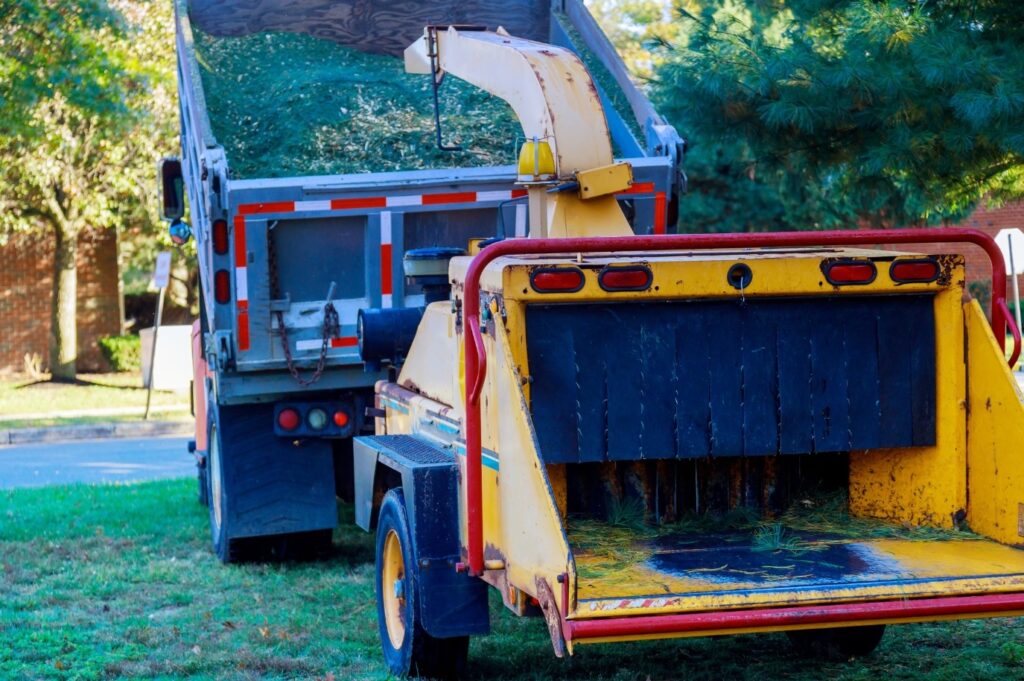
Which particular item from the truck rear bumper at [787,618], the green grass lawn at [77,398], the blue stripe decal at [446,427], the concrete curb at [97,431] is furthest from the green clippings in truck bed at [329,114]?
the green grass lawn at [77,398]

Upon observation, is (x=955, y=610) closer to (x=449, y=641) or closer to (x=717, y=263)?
(x=717, y=263)

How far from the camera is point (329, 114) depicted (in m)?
8.43

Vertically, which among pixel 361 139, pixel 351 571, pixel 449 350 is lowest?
pixel 351 571

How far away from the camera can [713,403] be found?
508cm

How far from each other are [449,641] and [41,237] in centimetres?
2336

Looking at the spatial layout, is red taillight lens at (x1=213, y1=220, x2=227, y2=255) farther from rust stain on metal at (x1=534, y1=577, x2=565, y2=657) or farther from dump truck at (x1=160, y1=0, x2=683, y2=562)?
rust stain on metal at (x1=534, y1=577, x2=565, y2=657)

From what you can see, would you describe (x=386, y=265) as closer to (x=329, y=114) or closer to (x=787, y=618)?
(x=329, y=114)

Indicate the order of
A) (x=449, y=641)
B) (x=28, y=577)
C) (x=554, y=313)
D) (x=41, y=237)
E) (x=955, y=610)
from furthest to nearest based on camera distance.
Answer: (x=41, y=237) < (x=28, y=577) < (x=449, y=641) < (x=554, y=313) < (x=955, y=610)

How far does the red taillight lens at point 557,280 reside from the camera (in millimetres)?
4812

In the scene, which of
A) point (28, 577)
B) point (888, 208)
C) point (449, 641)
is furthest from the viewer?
point (888, 208)

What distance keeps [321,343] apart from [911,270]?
11.4 ft

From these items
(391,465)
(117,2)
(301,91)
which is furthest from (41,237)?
(391,465)

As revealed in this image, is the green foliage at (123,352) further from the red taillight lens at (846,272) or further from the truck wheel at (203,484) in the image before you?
the red taillight lens at (846,272)

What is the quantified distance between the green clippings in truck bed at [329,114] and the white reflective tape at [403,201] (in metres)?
0.52
